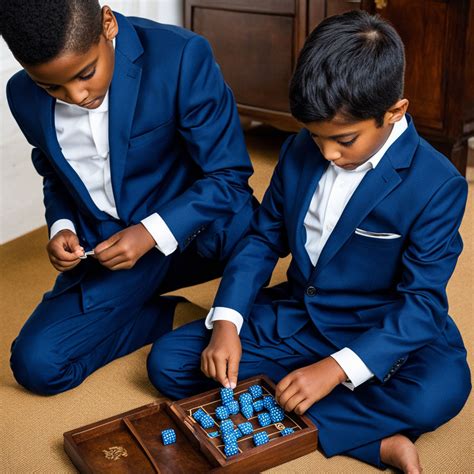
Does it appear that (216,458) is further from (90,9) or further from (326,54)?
(90,9)

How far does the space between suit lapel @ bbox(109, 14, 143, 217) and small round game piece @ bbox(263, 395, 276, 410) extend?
0.57 metres

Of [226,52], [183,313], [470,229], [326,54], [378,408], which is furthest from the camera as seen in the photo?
[226,52]

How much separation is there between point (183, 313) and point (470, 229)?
91 cm

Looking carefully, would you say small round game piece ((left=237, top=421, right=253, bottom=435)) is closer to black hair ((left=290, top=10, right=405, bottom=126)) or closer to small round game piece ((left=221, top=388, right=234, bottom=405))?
small round game piece ((left=221, top=388, right=234, bottom=405))

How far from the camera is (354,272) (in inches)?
63.8

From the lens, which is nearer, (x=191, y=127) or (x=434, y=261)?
(x=434, y=261)

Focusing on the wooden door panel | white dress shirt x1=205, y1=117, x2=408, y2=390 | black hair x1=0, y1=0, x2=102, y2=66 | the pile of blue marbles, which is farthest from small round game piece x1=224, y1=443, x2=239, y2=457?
the wooden door panel

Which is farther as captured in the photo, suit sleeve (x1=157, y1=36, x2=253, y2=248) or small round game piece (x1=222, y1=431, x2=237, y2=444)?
suit sleeve (x1=157, y1=36, x2=253, y2=248)

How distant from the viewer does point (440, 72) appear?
2.67m

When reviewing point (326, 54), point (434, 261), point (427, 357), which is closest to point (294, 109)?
point (326, 54)

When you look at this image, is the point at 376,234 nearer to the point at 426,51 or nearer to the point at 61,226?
the point at 61,226

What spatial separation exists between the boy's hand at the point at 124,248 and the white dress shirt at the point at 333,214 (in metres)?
0.21

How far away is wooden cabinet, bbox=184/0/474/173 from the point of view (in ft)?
8.61

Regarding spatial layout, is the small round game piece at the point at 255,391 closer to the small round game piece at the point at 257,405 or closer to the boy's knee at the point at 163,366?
the small round game piece at the point at 257,405
